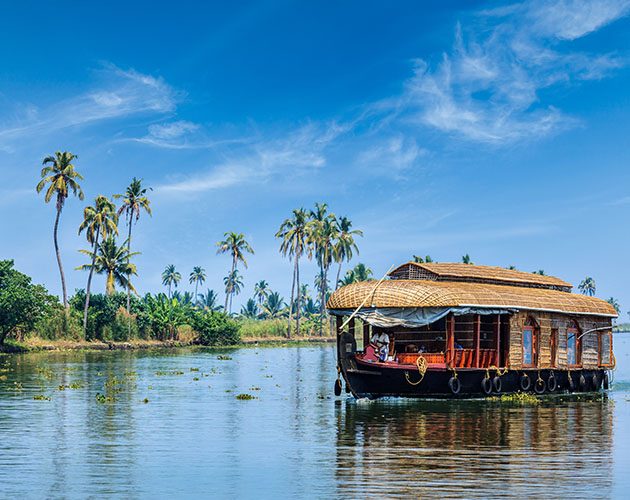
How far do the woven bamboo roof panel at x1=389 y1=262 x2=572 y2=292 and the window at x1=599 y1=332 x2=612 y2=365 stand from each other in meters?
4.56

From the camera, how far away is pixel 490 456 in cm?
1805

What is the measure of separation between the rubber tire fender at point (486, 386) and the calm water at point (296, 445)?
27.0 inches

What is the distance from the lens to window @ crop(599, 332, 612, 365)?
124ft

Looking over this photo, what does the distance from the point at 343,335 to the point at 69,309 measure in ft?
183

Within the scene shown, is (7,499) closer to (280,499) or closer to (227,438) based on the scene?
(280,499)

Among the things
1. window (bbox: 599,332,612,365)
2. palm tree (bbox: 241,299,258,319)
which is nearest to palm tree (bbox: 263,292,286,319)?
palm tree (bbox: 241,299,258,319)

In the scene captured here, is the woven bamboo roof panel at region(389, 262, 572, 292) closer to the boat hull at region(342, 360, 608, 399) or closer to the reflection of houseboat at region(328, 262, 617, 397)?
the reflection of houseboat at region(328, 262, 617, 397)

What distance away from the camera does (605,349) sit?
1501 inches

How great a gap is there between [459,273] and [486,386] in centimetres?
486

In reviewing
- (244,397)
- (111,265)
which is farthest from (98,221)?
(244,397)

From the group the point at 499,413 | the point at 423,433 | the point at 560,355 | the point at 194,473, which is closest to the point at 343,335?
the point at 499,413

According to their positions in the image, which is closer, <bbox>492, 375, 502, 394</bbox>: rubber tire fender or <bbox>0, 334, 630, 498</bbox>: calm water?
<bbox>0, 334, 630, 498</bbox>: calm water

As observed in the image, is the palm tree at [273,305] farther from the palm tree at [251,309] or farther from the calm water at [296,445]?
the calm water at [296,445]

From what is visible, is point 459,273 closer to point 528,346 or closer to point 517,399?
point 528,346
